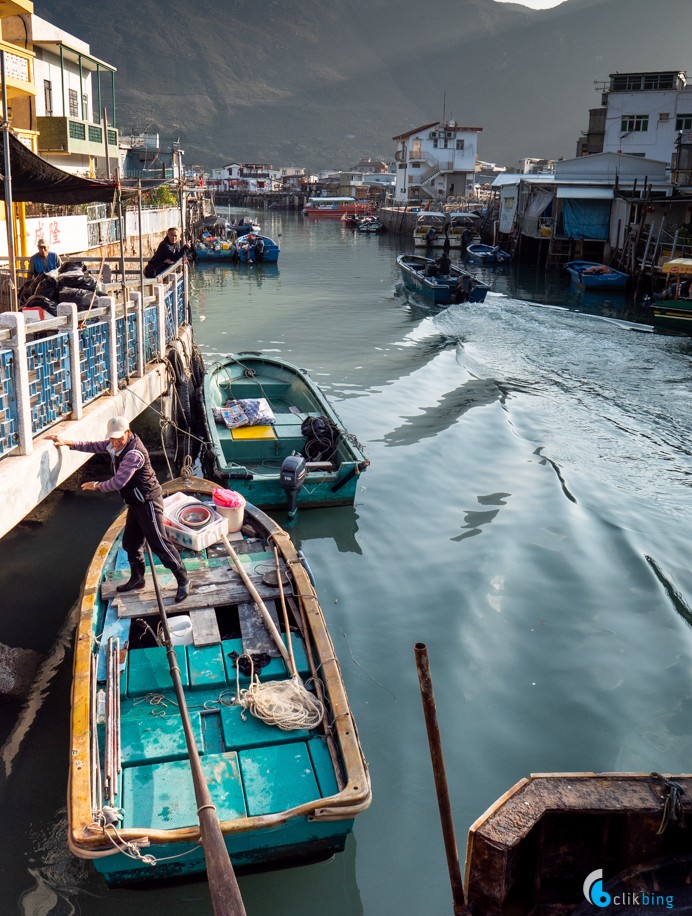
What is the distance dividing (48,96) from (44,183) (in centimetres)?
2773

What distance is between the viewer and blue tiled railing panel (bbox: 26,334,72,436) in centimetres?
777

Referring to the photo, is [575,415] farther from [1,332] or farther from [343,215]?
[343,215]

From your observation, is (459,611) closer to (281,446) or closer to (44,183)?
(281,446)

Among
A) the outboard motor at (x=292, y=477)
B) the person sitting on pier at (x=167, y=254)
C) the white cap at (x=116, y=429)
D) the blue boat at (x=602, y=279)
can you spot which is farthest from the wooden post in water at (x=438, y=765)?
the blue boat at (x=602, y=279)

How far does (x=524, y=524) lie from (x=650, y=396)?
9.88 metres

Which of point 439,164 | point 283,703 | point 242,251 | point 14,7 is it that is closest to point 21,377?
point 283,703

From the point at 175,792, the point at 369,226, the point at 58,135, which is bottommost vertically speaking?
the point at 175,792

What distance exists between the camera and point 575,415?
18.0m

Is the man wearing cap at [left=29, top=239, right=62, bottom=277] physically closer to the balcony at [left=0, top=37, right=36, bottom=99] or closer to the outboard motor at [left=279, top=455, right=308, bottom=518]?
the outboard motor at [left=279, top=455, right=308, bottom=518]

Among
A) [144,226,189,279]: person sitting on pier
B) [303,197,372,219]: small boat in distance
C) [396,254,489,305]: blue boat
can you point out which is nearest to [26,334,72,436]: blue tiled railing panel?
[144,226,189,279]: person sitting on pier

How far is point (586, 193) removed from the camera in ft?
150

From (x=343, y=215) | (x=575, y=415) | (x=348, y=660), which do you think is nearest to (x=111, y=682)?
(x=348, y=660)

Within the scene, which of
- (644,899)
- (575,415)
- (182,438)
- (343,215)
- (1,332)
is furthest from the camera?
(343,215)

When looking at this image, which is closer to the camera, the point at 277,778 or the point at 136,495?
the point at 277,778
